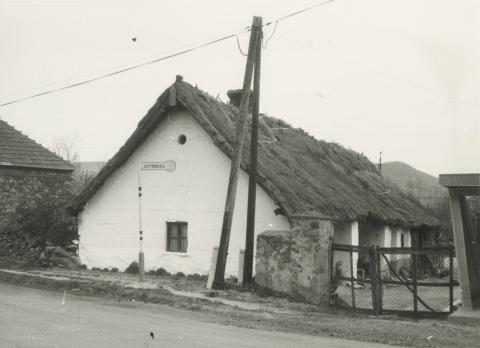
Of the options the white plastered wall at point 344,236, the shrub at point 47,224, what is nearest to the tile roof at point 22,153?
the shrub at point 47,224

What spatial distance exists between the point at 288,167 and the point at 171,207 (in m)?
3.97

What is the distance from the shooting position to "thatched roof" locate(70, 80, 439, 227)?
1819 centimetres

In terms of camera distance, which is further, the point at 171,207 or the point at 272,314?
the point at 171,207

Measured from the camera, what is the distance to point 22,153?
28.5 meters

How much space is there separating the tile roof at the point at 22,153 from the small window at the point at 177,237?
10.8 m

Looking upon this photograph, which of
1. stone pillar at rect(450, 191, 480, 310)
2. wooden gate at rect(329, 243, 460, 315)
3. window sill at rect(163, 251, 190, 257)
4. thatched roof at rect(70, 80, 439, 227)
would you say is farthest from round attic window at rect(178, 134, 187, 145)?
stone pillar at rect(450, 191, 480, 310)

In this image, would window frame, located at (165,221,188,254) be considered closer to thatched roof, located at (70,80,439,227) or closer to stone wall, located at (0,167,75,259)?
thatched roof, located at (70,80,439,227)

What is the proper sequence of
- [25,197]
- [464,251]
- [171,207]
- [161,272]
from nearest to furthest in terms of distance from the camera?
[464,251]
[161,272]
[171,207]
[25,197]

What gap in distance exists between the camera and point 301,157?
921 inches

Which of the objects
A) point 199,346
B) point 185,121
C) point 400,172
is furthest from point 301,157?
point 400,172

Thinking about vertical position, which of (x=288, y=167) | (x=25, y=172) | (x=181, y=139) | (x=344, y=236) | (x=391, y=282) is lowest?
(x=391, y=282)

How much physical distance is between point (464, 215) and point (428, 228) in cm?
1916

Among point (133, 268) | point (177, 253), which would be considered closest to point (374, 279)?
point (177, 253)

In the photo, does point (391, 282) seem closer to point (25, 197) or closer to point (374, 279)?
point (374, 279)
